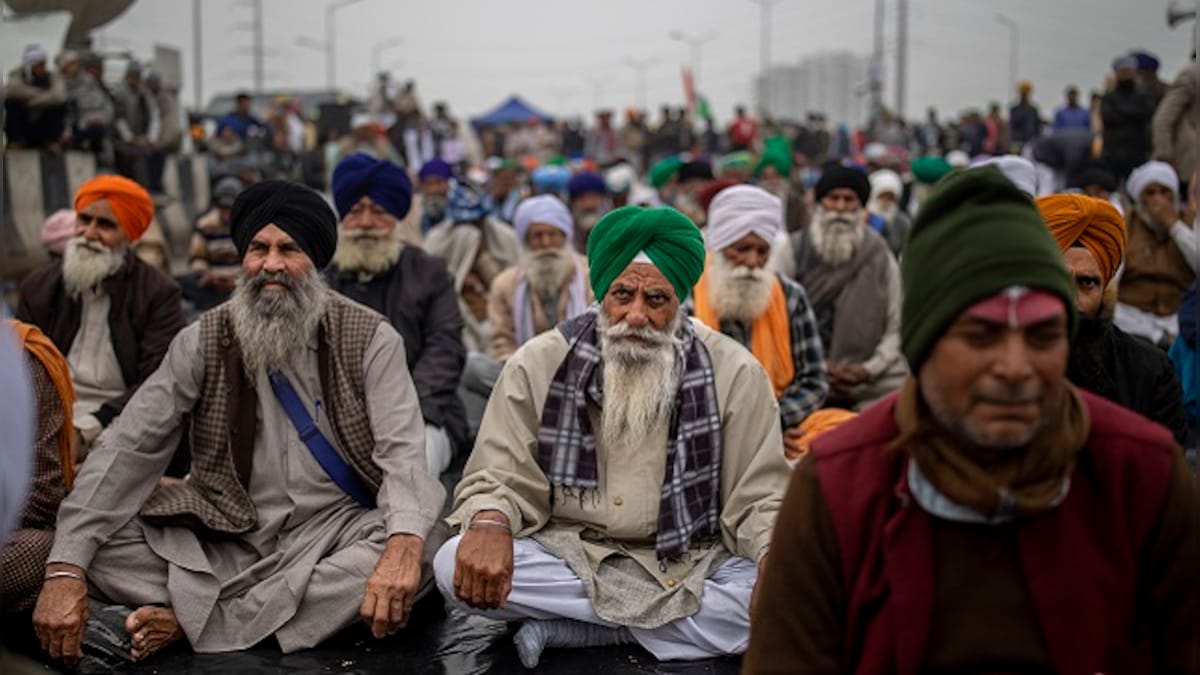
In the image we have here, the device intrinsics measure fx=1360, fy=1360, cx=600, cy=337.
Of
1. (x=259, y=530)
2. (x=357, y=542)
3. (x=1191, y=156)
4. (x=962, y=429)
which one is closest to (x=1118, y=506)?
(x=962, y=429)

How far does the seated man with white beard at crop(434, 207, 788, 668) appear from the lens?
4.00m

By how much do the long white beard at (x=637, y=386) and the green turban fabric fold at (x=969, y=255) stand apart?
1.70m

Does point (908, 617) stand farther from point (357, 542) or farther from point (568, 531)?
point (357, 542)

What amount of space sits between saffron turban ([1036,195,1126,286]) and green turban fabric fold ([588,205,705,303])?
43.1 inches

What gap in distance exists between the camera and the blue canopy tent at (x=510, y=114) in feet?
121

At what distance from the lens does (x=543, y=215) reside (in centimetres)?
777

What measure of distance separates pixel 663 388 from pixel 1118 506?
6.24 ft

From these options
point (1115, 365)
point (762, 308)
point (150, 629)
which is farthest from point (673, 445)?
point (762, 308)

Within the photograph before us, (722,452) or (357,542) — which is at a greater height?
(722,452)

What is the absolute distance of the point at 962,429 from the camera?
7.45 ft

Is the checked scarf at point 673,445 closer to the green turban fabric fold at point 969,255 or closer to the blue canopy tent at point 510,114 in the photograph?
the green turban fabric fold at point 969,255

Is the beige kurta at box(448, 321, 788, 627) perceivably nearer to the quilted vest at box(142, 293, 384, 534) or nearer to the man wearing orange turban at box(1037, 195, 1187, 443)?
the quilted vest at box(142, 293, 384, 534)

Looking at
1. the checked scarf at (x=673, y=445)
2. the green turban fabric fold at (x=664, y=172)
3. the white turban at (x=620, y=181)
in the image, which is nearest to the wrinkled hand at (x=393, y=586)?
the checked scarf at (x=673, y=445)

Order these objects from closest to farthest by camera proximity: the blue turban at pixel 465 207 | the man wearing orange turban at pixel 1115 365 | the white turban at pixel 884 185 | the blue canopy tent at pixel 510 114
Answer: the man wearing orange turban at pixel 1115 365 < the blue turban at pixel 465 207 < the white turban at pixel 884 185 < the blue canopy tent at pixel 510 114
